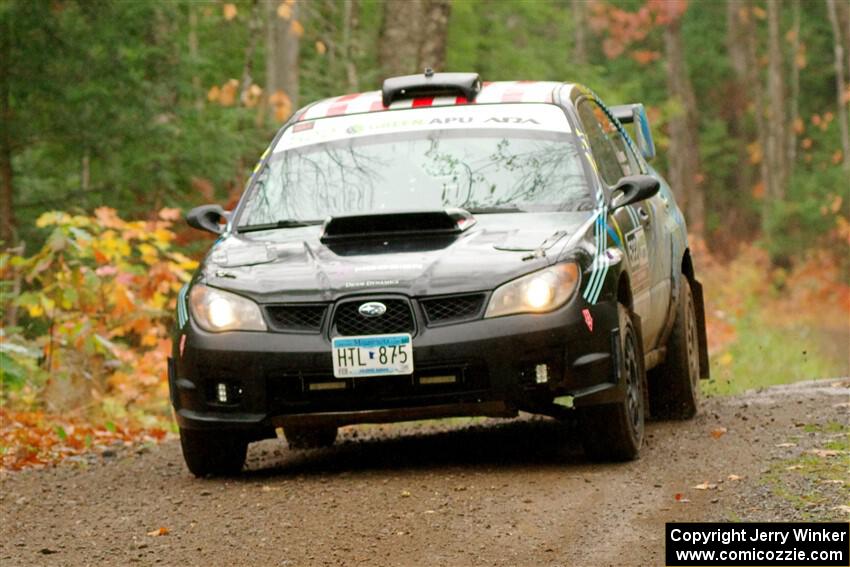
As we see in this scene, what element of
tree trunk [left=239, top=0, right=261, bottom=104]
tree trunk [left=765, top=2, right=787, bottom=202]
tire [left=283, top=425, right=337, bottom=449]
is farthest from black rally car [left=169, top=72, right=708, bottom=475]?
tree trunk [left=765, top=2, right=787, bottom=202]

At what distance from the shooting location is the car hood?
25.0 ft

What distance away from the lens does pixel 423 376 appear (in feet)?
25.0

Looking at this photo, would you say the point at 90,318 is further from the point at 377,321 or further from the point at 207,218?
the point at 377,321

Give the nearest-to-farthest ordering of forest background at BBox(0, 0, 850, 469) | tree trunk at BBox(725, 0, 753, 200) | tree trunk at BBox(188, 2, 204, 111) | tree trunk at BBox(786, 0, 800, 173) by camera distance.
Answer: forest background at BBox(0, 0, 850, 469), tree trunk at BBox(188, 2, 204, 111), tree trunk at BBox(725, 0, 753, 200), tree trunk at BBox(786, 0, 800, 173)

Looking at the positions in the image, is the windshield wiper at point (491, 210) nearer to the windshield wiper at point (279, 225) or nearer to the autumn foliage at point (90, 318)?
the windshield wiper at point (279, 225)

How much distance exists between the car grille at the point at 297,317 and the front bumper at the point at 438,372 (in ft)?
0.15

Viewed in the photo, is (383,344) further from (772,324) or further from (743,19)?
(743,19)

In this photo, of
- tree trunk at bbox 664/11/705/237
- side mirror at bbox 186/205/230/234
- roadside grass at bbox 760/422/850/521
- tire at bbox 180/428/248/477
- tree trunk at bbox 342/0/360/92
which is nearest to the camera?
roadside grass at bbox 760/422/850/521

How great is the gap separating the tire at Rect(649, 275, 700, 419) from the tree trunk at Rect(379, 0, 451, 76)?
7.45 metres

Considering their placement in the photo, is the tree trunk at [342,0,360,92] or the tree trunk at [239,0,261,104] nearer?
the tree trunk at [239,0,261,104]

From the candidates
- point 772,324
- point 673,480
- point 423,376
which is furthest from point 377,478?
point 772,324

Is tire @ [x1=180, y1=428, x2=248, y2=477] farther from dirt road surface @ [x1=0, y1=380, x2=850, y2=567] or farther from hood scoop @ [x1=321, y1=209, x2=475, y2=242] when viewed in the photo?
hood scoop @ [x1=321, y1=209, x2=475, y2=242]

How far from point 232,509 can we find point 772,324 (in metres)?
21.7

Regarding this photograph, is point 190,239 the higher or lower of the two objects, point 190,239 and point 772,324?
the higher
